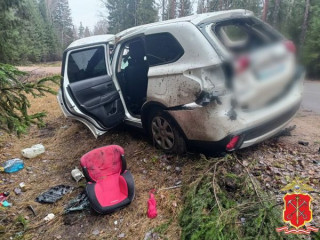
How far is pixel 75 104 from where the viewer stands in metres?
4.21

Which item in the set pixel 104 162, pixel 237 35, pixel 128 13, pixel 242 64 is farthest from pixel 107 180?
pixel 128 13

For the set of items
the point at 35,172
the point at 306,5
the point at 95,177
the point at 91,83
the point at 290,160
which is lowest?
the point at 35,172

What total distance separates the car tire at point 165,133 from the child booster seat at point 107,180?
2.04 ft

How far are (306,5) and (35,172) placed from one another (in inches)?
279

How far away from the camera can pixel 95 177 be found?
354 cm

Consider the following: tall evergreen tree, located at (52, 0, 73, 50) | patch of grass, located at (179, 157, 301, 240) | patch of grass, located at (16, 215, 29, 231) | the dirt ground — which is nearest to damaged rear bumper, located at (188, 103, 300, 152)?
patch of grass, located at (179, 157, 301, 240)

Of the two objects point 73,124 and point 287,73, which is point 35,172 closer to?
point 73,124

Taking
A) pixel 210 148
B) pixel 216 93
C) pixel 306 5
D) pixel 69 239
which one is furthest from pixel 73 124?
pixel 306 5

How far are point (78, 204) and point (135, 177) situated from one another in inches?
33.8

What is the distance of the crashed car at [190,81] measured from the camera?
36.6 inches

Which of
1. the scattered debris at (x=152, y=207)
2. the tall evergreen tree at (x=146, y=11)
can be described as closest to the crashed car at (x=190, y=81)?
the scattered debris at (x=152, y=207)

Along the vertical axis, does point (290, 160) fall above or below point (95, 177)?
above

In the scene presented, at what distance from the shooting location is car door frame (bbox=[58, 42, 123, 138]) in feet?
13.9

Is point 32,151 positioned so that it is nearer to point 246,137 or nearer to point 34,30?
point 246,137
